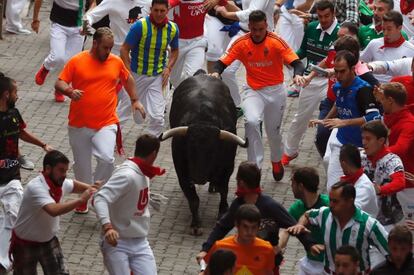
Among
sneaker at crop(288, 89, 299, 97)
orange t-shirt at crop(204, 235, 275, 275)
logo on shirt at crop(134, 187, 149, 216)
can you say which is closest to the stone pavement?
sneaker at crop(288, 89, 299, 97)

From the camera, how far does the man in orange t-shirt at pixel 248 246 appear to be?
36.9ft

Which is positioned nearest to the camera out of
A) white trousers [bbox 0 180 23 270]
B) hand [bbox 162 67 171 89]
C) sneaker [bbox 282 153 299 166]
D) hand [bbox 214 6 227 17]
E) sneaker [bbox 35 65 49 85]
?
white trousers [bbox 0 180 23 270]

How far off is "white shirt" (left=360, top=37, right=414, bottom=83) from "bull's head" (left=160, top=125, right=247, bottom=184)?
7.86 feet

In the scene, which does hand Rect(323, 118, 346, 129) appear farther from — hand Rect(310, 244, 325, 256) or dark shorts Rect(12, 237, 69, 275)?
dark shorts Rect(12, 237, 69, 275)

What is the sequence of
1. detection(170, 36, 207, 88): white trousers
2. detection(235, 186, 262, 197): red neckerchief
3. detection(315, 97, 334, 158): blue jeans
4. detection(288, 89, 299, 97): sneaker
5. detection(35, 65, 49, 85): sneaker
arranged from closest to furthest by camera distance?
detection(235, 186, 262, 197): red neckerchief, detection(315, 97, 334, 158): blue jeans, detection(170, 36, 207, 88): white trousers, detection(35, 65, 49, 85): sneaker, detection(288, 89, 299, 97): sneaker

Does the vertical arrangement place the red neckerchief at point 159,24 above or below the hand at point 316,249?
below

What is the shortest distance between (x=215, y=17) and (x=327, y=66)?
10.7 ft

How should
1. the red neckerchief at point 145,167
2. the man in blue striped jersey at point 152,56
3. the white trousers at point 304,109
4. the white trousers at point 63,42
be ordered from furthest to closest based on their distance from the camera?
1. the white trousers at point 63,42
2. the white trousers at point 304,109
3. the man in blue striped jersey at point 152,56
4. the red neckerchief at point 145,167

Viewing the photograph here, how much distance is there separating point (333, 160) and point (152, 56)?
3353 mm

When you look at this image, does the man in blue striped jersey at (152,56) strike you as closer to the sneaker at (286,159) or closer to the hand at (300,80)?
the sneaker at (286,159)

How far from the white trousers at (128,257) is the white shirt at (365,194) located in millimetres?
1931

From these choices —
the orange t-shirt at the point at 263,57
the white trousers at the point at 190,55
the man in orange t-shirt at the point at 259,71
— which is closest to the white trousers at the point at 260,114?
the man in orange t-shirt at the point at 259,71

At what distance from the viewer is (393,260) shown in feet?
36.6

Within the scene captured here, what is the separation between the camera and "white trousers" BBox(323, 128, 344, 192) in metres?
14.6
